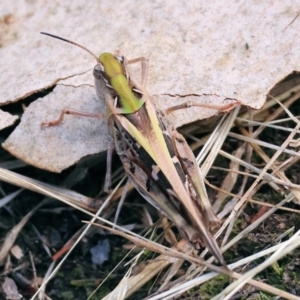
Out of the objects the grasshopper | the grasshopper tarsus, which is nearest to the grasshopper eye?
the grasshopper

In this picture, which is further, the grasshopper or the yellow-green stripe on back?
the yellow-green stripe on back

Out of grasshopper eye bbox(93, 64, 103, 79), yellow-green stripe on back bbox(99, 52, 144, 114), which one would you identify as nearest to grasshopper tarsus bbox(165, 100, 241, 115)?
yellow-green stripe on back bbox(99, 52, 144, 114)

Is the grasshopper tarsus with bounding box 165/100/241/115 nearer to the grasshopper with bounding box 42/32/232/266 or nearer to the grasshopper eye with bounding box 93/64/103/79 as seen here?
the grasshopper with bounding box 42/32/232/266

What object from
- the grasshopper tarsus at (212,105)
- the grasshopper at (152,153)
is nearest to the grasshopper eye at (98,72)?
the grasshopper at (152,153)

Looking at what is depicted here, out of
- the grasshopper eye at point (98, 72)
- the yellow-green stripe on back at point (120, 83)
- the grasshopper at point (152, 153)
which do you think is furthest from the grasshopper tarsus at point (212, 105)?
the grasshopper eye at point (98, 72)

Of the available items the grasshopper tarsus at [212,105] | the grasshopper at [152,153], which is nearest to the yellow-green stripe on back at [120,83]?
the grasshopper at [152,153]

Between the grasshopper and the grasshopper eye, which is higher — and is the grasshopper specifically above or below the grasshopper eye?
below

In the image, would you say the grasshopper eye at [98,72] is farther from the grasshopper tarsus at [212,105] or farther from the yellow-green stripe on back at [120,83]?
the grasshopper tarsus at [212,105]

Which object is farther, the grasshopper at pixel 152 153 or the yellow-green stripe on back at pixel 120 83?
the yellow-green stripe on back at pixel 120 83

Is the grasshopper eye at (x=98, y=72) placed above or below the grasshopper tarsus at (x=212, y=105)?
above

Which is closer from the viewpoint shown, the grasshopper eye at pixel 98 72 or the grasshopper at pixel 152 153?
the grasshopper at pixel 152 153
